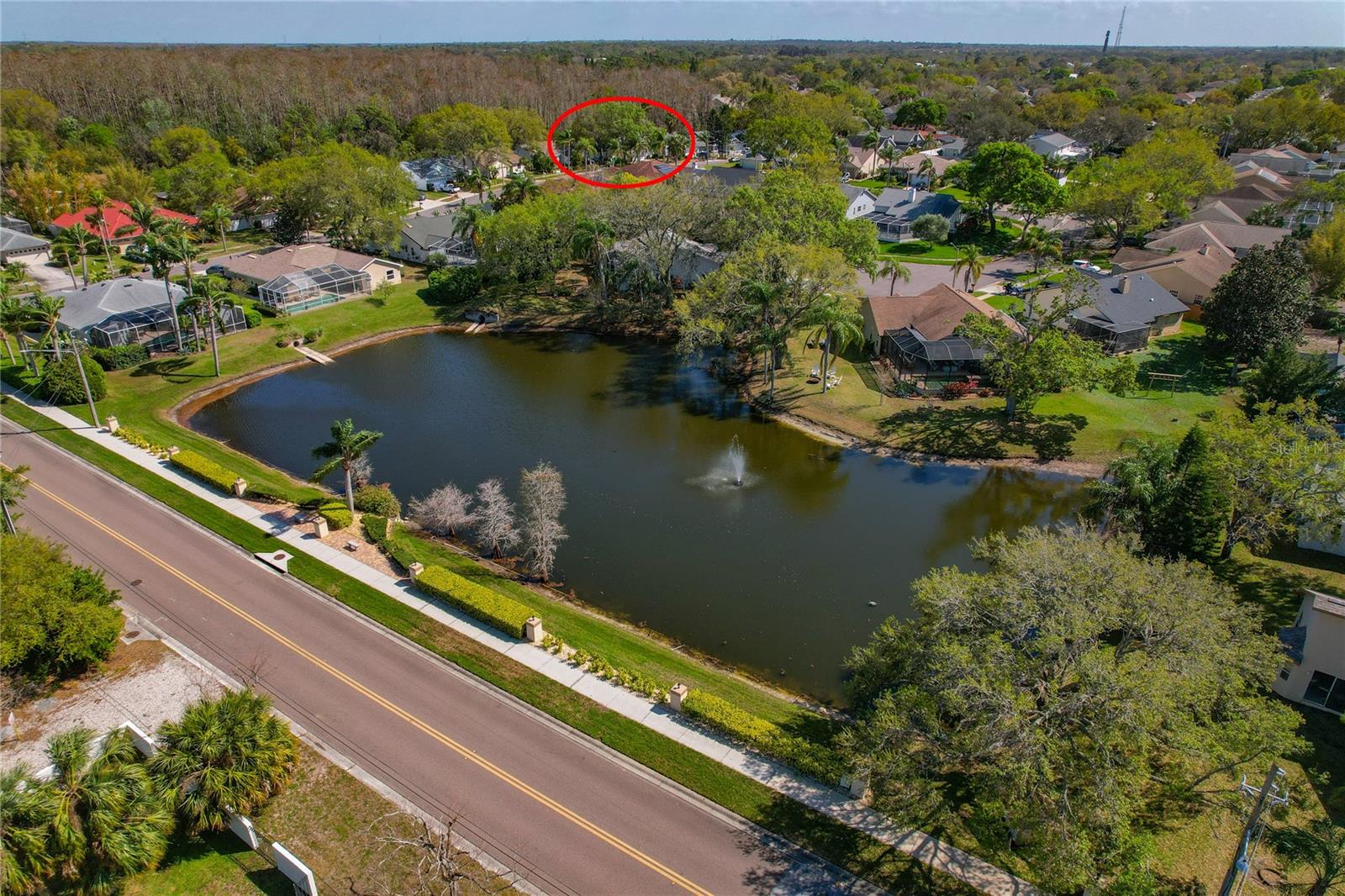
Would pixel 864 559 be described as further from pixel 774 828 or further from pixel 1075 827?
pixel 1075 827

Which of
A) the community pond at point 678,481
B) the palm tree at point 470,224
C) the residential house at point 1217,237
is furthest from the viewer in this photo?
the residential house at point 1217,237

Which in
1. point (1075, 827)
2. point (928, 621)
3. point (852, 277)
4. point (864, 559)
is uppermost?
point (852, 277)

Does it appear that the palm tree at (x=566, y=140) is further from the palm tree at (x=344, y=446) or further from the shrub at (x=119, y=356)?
the palm tree at (x=344, y=446)

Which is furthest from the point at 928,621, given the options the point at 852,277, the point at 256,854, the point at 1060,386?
the point at 852,277

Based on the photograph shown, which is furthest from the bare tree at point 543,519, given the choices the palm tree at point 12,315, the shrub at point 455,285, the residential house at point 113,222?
the residential house at point 113,222

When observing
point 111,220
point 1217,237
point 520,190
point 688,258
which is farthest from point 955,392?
point 111,220

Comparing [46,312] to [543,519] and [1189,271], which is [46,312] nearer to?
[543,519]
